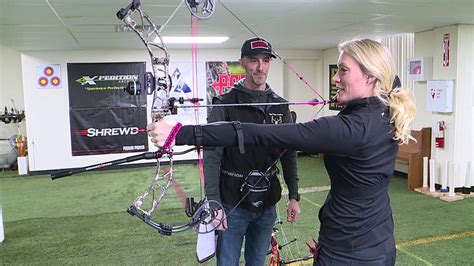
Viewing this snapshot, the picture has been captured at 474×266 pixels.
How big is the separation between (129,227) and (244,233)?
2.34 m

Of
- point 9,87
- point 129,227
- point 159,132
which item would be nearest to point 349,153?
point 159,132

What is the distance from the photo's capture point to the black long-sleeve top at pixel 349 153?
1.08 meters

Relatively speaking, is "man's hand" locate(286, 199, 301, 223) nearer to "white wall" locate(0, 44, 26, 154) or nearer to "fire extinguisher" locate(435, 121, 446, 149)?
"fire extinguisher" locate(435, 121, 446, 149)

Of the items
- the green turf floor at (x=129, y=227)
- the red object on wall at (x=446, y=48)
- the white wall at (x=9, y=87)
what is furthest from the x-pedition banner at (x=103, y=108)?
the red object on wall at (x=446, y=48)

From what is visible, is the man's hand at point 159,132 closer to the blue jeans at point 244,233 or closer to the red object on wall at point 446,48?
the blue jeans at point 244,233

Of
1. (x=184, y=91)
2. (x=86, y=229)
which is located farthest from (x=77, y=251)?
(x=184, y=91)

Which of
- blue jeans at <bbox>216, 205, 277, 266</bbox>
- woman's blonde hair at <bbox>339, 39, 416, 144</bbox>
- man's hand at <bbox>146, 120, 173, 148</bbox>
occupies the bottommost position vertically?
blue jeans at <bbox>216, 205, 277, 266</bbox>

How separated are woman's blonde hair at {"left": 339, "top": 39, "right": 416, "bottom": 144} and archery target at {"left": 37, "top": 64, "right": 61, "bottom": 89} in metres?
6.45

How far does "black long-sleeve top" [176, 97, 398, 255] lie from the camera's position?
108cm

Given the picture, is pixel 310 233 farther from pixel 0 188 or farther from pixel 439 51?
pixel 0 188

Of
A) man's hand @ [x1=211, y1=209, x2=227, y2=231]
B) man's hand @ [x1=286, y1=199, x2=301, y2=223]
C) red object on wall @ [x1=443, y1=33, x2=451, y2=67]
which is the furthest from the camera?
red object on wall @ [x1=443, y1=33, x2=451, y2=67]

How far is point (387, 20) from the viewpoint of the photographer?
173 inches

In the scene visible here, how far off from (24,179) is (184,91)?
9.34ft

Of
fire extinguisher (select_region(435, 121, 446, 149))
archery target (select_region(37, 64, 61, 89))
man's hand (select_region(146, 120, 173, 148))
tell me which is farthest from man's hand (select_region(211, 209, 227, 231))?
archery target (select_region(37, 64, 61, 89))
